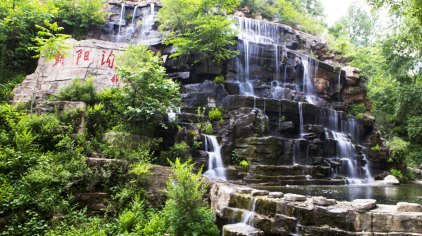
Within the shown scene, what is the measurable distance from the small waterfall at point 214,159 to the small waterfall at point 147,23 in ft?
40.5

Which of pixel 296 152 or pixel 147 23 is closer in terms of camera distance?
pixel 296 152

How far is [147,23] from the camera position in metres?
23.2

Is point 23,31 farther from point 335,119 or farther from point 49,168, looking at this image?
point 335,119

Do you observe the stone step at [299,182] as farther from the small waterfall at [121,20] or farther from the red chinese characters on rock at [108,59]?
the small waterfall at [121,20]

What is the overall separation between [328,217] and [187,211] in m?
2.83

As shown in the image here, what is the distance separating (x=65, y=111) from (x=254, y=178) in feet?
25.9

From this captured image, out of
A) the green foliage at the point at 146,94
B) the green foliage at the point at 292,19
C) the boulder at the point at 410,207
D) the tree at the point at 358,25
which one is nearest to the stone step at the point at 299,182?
the green foliage at the point at 146,94

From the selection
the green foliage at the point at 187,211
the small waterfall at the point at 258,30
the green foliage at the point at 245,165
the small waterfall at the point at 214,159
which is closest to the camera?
the green foliage at the point at 187,211

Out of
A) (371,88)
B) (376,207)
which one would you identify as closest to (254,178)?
(376,207)

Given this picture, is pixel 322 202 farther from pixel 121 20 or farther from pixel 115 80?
pixel 121 20

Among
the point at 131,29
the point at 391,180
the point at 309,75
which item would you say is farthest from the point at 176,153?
the point at 131,29

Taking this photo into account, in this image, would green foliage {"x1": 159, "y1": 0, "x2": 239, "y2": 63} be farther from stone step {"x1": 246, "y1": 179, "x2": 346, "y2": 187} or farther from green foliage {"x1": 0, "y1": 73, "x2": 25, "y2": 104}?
green foliage {"x1": 0, "y1": 73, "x2": 25, "y2": 104}

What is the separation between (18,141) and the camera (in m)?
7.59

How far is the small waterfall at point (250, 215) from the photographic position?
6199mm
